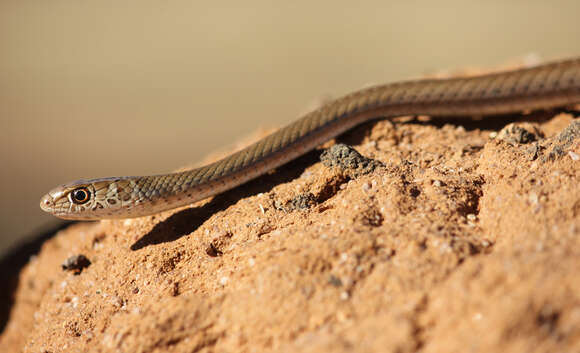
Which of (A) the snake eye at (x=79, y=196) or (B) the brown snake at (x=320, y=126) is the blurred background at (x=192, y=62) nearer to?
(A) the snake eye at (x=79, y=196)

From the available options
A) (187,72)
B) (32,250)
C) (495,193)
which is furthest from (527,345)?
(187,72)

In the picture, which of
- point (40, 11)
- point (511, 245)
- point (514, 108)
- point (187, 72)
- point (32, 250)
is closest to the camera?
point (511, 245)

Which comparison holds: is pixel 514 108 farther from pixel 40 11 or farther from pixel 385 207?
pixel 40 11

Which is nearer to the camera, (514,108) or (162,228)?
(162,228)

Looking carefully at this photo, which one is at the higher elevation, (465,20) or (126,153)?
(126,153)

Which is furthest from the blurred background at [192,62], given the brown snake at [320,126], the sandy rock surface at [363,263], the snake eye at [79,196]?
the sandy rock surface at [363,263]

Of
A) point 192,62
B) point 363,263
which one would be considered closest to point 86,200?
point 363,263
